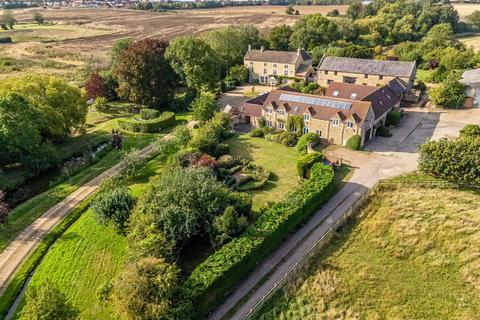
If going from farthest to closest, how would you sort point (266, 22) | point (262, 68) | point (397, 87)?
point (266, 22)
point (262, 68)
point (397, 87)

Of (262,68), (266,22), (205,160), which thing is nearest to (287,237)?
(205,160)

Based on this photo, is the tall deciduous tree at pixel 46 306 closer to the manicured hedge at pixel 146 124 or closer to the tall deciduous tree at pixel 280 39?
the manicured hedge at pixel 146 124

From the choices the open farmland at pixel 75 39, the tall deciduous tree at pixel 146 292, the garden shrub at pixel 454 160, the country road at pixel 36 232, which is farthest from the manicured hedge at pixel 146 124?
the garden shrub at pixel 454 160

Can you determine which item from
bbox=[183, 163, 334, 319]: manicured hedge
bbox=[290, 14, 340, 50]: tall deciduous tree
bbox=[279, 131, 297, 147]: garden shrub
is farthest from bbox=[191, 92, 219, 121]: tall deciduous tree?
bbox=[290, 14, 340, 50]: tall deciduous tree

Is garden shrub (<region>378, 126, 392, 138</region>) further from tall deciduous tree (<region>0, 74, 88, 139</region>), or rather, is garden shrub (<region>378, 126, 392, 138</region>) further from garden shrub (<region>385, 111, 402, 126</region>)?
tall deciduous tree (<region>0, 74, 88, 139</region>)

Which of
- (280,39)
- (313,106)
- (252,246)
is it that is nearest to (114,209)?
(252,246)

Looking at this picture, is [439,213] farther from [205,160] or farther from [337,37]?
[337,37]
